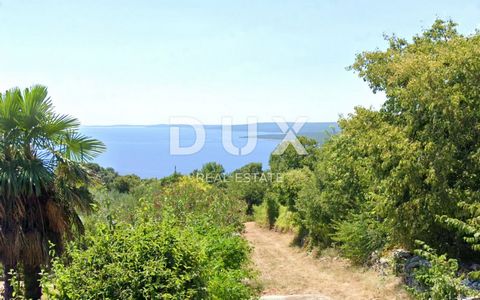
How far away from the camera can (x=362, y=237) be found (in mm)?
12836

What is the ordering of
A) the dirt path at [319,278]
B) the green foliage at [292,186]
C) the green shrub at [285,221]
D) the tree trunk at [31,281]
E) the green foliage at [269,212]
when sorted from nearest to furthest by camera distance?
the tree trunk at [31,281]
the dirt path at [319,278]
the green foliage at [292,186]
the green shrub at [285,221]
the green foliage at [269,212]

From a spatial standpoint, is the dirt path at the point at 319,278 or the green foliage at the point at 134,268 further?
the dirt path at the point at 319,278

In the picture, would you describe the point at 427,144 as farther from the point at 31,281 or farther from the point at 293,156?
the point at 293,156

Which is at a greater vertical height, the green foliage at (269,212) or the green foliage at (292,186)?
the green foliage at (292,186)

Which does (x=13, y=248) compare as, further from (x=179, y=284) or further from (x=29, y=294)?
(x=179, y=284)

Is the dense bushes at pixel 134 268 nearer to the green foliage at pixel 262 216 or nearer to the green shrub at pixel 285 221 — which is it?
the green shrub at pixel 285 221

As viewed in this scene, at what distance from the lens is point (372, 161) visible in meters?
10.2

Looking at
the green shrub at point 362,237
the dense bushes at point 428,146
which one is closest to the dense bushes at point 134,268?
the dense bushes at point 428,146

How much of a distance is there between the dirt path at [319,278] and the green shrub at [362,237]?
44cm

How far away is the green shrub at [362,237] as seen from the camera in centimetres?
1241

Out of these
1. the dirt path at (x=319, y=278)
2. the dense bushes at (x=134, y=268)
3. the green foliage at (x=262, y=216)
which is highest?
the dense bushes at (x=134, y=268)

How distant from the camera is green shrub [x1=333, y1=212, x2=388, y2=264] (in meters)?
12.4

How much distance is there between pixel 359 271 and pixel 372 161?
3841 millimetres

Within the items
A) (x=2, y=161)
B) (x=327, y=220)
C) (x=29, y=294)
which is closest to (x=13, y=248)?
(x=29, y=294)
